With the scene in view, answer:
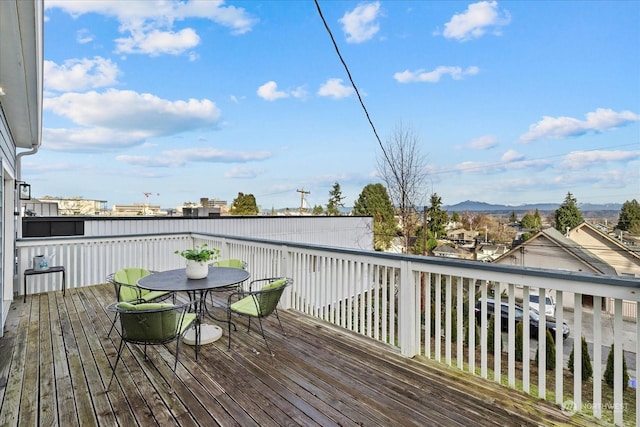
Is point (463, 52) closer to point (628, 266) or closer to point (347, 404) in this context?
point (628, 266)

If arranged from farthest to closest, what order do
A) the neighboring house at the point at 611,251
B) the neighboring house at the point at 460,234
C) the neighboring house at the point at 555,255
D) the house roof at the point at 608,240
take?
the neighboring house at the point at 460,234, the neighboring house at the point at 555,255, the neighboring house at the point at 611,251, the house roof at the point at 608,240

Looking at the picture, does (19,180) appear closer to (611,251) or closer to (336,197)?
(611,251)

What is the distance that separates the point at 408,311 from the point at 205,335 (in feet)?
6.83

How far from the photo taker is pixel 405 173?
47.1 feet

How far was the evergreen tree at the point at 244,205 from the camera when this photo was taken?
65.0ft

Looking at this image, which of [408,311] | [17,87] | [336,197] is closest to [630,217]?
[408,311]

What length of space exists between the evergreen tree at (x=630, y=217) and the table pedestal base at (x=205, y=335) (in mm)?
14195

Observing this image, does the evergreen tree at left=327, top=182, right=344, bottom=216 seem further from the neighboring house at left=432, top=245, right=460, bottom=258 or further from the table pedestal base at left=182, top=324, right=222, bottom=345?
the table pedestal base at left=182, top=324, right=222, bottom=345

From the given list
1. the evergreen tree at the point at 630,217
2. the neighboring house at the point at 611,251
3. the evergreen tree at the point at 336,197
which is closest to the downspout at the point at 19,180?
the neighboring house at the point at 611,251

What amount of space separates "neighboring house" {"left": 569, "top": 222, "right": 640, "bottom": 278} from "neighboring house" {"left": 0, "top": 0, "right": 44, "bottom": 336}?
1359cm

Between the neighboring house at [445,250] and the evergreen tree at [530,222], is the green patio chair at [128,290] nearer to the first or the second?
the evergreen tree at [530,222]

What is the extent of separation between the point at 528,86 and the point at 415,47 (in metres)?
7.81

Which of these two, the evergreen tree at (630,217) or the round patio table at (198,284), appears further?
the evergreen tree at (630,217)

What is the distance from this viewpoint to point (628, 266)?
33.7ft
